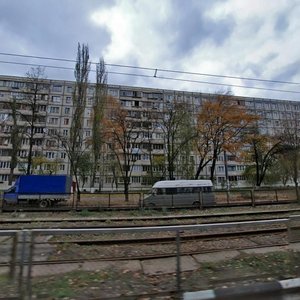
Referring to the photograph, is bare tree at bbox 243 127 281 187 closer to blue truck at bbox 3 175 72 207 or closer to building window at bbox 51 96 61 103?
blue truck at bbox 3 175 72 207

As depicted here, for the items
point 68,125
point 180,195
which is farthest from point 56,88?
point 180,195

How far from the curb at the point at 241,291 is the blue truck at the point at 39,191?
26.0m

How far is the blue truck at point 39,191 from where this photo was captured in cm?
2781

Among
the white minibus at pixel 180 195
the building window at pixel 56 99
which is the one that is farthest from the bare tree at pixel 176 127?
the building window at pixel 56 99

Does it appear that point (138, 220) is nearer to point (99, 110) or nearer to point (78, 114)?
point (78, 114)

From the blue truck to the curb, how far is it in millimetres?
26024

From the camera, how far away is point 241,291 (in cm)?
416

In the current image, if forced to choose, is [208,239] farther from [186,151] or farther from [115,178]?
[115,178]

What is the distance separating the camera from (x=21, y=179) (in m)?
28.9

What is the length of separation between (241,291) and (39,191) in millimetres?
27362

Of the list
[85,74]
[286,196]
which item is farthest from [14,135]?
[286,196]

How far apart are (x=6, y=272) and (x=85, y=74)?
40.5 meters

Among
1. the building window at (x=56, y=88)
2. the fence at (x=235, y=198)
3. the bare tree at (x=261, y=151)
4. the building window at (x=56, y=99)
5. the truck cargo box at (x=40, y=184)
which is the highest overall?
the building window at (x=56, y=88)

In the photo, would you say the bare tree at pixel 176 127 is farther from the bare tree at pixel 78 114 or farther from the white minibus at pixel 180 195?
→ the white minibus at pixel 180 195
